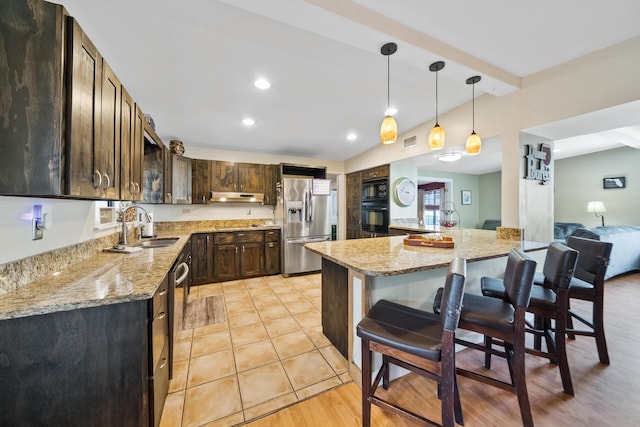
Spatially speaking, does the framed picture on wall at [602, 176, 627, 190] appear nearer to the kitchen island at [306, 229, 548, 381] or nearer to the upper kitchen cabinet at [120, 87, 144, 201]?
the kitchen island at [306, 229, 548, 381]

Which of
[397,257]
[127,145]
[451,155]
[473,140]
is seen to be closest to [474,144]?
[473,140]

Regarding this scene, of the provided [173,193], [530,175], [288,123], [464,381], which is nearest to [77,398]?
[464,381]

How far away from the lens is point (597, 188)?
514 cm

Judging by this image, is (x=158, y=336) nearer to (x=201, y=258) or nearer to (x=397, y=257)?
(x=397, y=257)

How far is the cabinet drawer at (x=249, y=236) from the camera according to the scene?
13.0 feet

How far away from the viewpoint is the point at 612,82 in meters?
1.90

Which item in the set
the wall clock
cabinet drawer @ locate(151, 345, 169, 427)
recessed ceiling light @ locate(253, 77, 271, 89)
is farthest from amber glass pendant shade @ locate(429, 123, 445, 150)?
cabinet drawer @ locate(151, 345, 169, 427)

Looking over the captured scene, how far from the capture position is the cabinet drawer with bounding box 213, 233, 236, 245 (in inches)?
149

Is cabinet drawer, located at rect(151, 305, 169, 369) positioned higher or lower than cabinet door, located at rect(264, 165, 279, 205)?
lower

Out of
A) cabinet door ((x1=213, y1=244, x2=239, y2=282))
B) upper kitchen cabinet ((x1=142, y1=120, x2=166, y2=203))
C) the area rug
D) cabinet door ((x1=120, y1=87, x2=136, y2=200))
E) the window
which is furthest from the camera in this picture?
the window

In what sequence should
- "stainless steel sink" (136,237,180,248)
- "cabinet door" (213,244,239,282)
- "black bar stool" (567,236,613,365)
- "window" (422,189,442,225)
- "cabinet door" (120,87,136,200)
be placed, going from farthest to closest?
"window" (422,189,442,225)
"cabinet door" (213,244,239,282)
"stainless steel sink" (136,237,180,248)
"black bar stool" (567,236,613,365)
"cabinet door" (120,87,136,200)

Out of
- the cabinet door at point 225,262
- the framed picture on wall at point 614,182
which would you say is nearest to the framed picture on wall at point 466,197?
the framed picture on wall at point 614,182

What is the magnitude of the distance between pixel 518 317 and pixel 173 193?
13.3 feet

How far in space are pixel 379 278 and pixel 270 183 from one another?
135 inches
